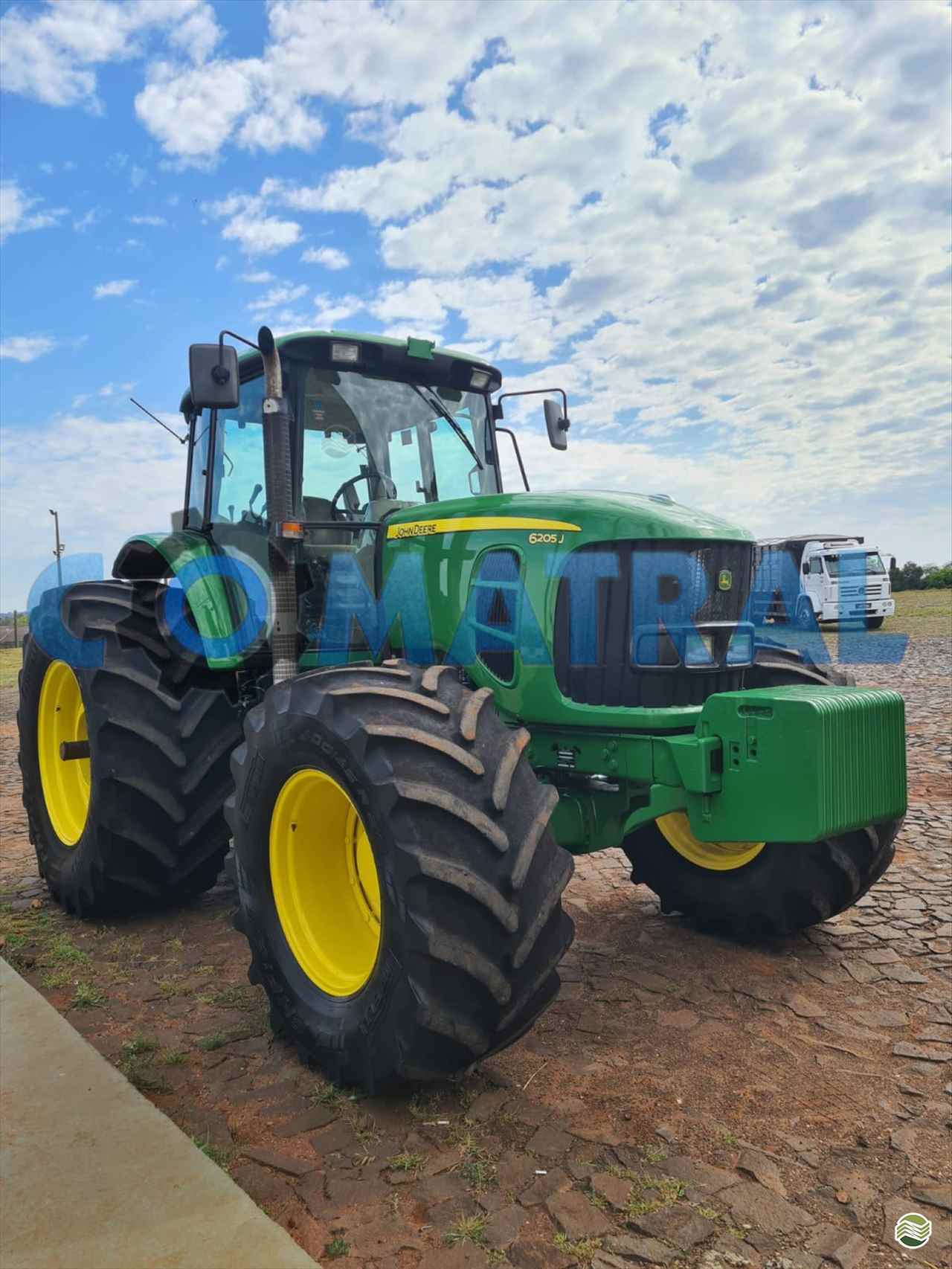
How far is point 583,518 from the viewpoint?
3846 millimetres

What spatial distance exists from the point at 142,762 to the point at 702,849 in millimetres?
2726

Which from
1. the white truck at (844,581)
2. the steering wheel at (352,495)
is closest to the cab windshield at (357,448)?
the steering wheel at (352,495)

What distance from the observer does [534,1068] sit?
137 inches

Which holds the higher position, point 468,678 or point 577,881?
point 468,678

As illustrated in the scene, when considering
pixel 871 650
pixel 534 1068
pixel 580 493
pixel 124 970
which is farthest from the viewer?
pixel 871 650

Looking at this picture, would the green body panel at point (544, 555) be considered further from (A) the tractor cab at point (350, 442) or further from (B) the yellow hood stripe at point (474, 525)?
(A) the tractor cab at point (350, 442)

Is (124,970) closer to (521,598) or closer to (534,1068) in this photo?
(534,1068)

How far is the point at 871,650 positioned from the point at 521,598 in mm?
16752

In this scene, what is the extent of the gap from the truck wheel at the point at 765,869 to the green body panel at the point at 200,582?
2.25 meters

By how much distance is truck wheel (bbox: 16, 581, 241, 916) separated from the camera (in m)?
4.79

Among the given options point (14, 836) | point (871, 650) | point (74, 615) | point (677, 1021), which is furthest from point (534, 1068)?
point (871, 650)

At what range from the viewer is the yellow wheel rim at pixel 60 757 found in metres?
5.58

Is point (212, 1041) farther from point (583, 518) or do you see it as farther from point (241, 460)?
point (241, 460)

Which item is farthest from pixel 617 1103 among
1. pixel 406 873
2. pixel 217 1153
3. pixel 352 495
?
pixel 352 495
